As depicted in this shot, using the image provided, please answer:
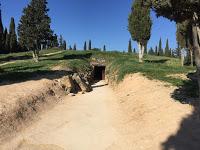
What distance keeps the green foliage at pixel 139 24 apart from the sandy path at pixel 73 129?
20.9 m

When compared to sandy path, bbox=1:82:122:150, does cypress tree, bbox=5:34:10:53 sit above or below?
above

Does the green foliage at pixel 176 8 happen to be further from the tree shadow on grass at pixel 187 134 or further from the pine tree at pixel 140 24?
the pine tree at pixel 140 24

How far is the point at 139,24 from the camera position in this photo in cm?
4328

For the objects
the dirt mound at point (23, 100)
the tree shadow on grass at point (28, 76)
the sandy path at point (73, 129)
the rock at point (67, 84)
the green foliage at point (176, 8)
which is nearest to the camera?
the green foliage at point (176, 8)

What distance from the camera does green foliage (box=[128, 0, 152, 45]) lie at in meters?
43.0

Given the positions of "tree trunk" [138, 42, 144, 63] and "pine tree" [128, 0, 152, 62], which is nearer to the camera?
"pine tree" [128, 0, 152, 62]

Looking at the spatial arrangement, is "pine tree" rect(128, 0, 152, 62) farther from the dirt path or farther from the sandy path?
the sandy path

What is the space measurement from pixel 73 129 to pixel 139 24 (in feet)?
94.0

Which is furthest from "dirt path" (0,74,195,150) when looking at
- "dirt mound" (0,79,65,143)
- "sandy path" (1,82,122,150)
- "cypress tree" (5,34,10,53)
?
"cypress tree" (5,34,10,53)

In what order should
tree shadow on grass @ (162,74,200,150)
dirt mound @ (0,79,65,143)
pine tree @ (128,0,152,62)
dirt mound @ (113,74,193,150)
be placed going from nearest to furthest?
tree shadow on grass @ (162,74,200,150) < dirt mound @ (113,74,193,150) < dirt mound @ (0,79,65,143) < pine tree @ (128,0,152,62)

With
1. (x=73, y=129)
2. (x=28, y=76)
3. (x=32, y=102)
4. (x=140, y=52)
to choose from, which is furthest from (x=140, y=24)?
(x=73, y=129)

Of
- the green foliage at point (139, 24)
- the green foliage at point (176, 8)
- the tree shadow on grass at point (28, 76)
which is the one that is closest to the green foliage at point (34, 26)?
the green foliage at point (139, 24)

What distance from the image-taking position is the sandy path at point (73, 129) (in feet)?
48.2

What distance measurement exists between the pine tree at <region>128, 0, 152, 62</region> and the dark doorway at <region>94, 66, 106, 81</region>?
544 centimetres
